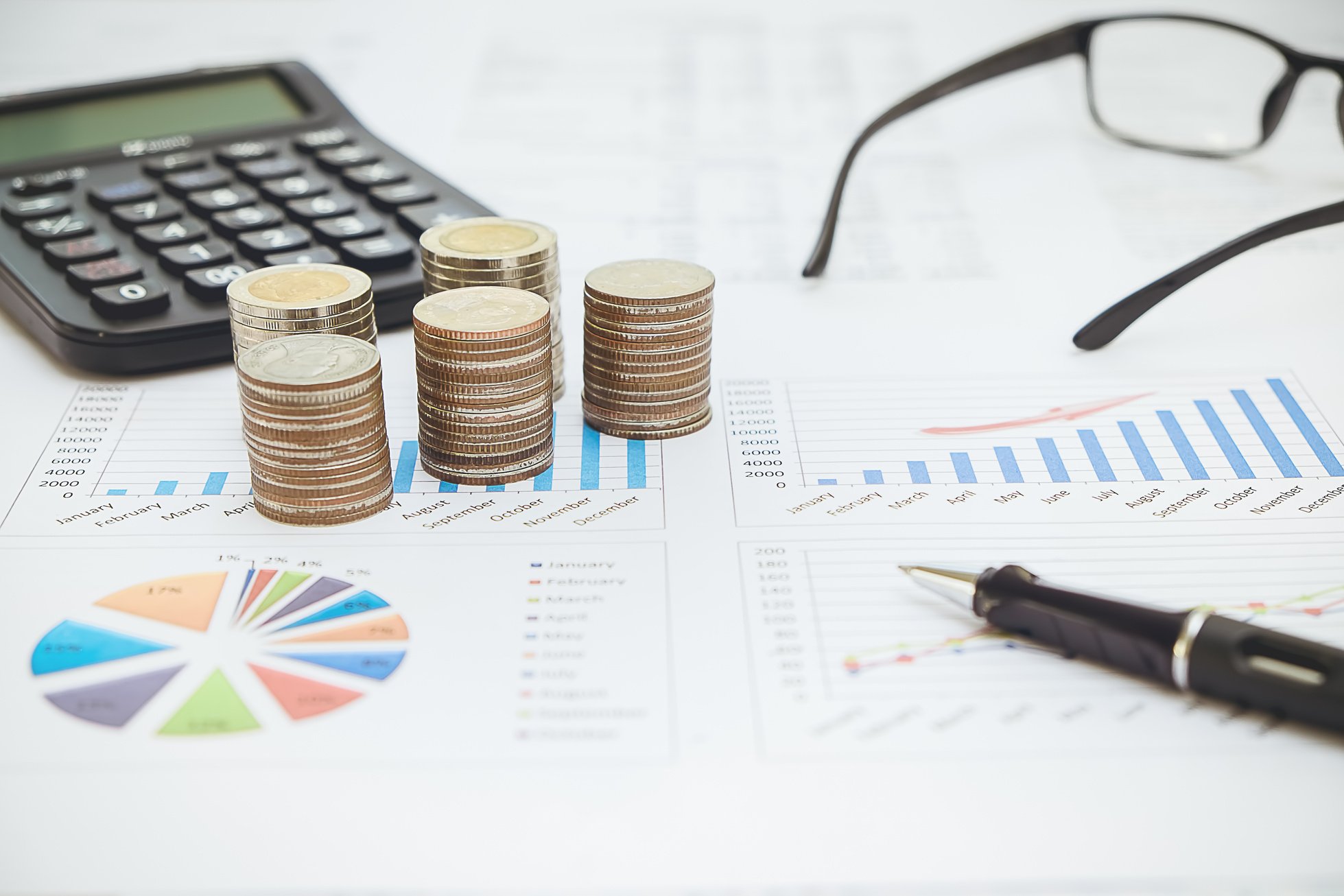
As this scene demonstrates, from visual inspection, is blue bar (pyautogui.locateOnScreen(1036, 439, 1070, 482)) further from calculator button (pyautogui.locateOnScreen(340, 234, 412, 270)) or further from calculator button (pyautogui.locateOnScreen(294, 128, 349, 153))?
calculator button (pyautogui.locateOnScreen(294, 128, 349, 153))

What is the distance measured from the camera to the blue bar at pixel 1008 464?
2.20ft

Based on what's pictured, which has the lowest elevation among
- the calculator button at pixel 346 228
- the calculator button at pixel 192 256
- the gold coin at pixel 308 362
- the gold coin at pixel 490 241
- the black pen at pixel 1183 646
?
the black pen at pixel 1183 646

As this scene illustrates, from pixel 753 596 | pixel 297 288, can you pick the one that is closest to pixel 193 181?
pixel 297 288

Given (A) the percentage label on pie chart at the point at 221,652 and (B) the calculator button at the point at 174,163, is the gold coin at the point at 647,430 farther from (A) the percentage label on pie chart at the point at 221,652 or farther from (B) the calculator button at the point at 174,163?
(B) the calculator button at the point at 174,163

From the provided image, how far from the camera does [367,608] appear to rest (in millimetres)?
569

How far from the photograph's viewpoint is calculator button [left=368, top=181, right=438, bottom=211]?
2.86 feet

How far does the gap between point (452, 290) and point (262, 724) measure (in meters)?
0.27

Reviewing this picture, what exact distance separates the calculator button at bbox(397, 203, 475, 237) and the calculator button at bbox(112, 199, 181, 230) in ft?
0.48

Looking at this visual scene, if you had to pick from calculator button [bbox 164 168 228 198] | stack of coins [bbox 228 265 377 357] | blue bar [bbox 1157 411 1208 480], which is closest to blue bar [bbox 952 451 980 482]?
blue bar [bbox 1157 411 1208 480]

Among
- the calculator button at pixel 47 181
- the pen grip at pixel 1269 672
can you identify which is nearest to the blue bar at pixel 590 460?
the pen grip at pixel 1269 672

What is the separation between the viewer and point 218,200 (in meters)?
0.86

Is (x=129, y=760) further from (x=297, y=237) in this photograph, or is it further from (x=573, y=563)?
(x=297, y=237)

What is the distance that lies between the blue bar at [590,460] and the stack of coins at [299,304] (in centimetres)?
13

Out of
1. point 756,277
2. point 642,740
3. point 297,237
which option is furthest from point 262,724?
point 756,277
